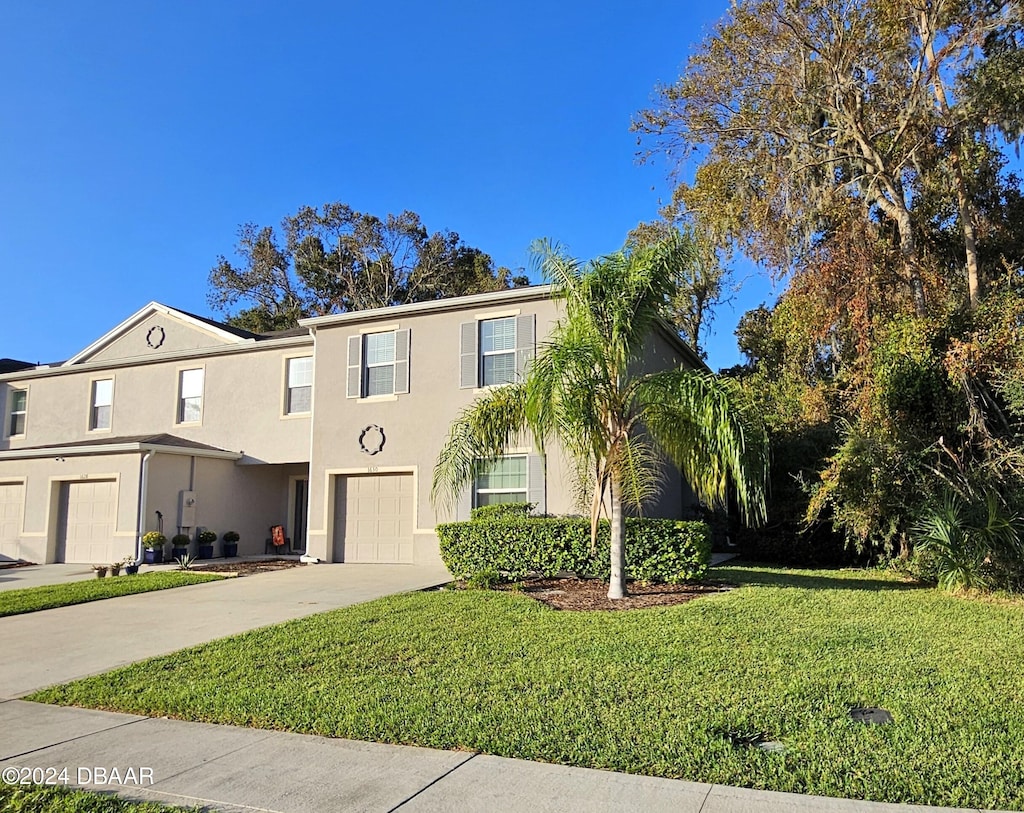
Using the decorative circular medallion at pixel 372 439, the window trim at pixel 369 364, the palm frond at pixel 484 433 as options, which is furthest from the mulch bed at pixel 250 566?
the palm frond at pixel 484 433

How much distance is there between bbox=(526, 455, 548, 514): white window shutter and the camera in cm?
1408

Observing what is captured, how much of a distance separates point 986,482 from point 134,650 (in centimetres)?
1222

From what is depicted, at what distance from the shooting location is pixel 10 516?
18.7 m

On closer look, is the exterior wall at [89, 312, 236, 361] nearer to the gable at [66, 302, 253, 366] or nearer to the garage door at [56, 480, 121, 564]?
the gable at [66, 302, 253, 366]

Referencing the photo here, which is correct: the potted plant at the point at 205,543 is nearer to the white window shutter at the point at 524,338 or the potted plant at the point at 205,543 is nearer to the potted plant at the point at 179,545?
the potted plant at the point at 179,545

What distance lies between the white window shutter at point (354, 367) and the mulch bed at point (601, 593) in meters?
6.92

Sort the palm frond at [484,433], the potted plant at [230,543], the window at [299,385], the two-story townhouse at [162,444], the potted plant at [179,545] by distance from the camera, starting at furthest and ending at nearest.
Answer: the window at [299,385]
the potted plant at [230,543]
the two-story townhouse at [162,444]
the potted plant at [179,545]
the palm frond at [484,433]

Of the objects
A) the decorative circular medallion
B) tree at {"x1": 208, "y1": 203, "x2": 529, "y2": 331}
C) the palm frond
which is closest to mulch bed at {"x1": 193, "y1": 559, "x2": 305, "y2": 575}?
the decorative circular medallion

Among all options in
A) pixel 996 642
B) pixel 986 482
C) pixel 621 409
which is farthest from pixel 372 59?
pixel 996 642

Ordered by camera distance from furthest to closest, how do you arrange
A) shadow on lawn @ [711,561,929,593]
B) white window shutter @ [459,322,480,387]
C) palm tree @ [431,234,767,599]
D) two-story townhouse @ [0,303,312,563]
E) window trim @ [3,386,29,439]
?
window trim @ [3,386,29,439] < two-story townhouse @ [0,303,312,563] < white window shutter @ [459,322,480,387] < shadow on lawn @ [711,561,929,593] < palm tree @ [431,234,767,599]

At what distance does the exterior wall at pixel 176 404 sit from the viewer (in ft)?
59.2

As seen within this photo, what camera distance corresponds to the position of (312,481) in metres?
16.8

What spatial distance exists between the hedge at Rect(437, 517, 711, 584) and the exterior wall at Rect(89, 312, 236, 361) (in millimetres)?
10734

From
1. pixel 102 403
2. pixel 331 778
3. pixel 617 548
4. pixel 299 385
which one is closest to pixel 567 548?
pixel 617 548
